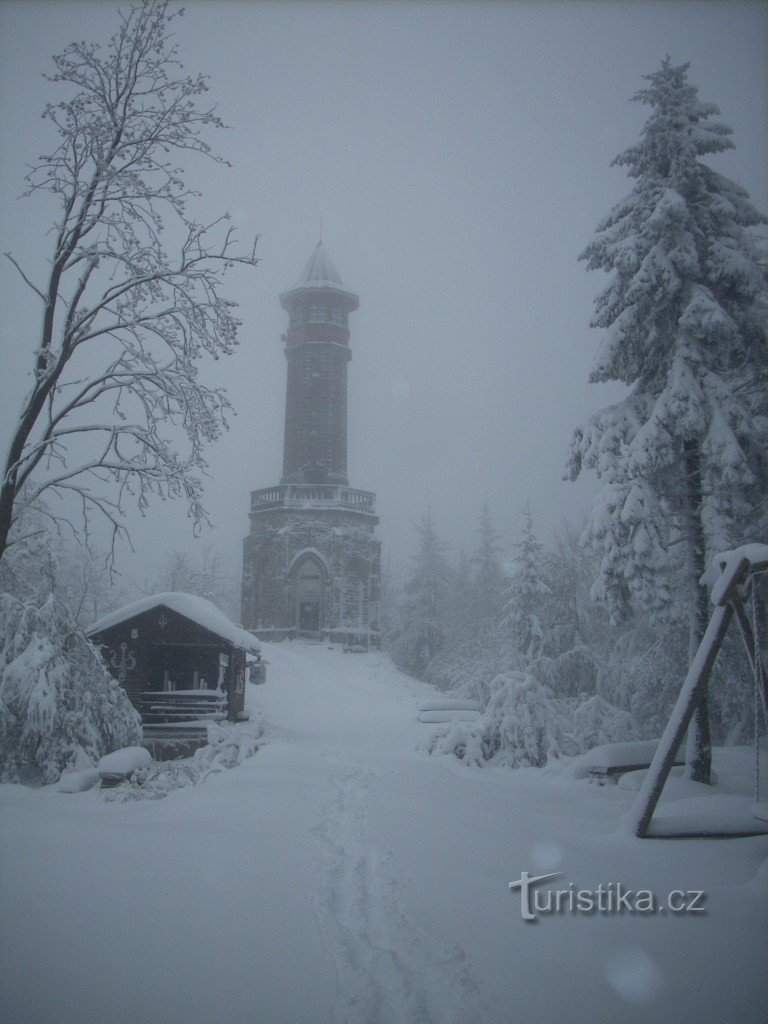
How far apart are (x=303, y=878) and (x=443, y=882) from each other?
122cm

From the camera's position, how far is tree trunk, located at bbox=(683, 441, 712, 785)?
30.3 feet

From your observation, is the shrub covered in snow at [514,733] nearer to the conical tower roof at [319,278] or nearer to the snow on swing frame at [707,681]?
the snow on swing frame at [707,681]

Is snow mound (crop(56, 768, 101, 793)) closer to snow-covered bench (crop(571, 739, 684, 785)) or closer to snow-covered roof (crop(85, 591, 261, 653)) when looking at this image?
snow-covered roof (crop(85, 591, 261, 653))

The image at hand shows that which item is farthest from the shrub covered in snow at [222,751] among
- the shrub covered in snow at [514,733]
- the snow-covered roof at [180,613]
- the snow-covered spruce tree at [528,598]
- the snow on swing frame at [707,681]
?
the snow-covered spruce tree at [528,598]

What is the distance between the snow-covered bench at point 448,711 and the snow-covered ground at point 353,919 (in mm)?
10681

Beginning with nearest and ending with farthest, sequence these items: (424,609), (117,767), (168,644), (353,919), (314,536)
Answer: (353,919) → (117,767) → (168,644) → (314,536) → (424,609)

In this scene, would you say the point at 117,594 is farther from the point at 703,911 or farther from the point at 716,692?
the point at 703,911

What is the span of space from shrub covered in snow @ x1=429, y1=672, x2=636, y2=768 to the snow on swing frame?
672cm

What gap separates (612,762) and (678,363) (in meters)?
6.78

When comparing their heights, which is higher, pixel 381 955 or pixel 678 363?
pixel 678 363

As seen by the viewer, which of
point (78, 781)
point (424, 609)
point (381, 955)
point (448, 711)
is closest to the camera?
point (381, 955)

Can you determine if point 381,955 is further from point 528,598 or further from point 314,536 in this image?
point 314,536

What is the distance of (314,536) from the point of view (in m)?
35.8

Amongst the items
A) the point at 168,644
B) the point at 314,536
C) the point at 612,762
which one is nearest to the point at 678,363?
the point at 612,762
